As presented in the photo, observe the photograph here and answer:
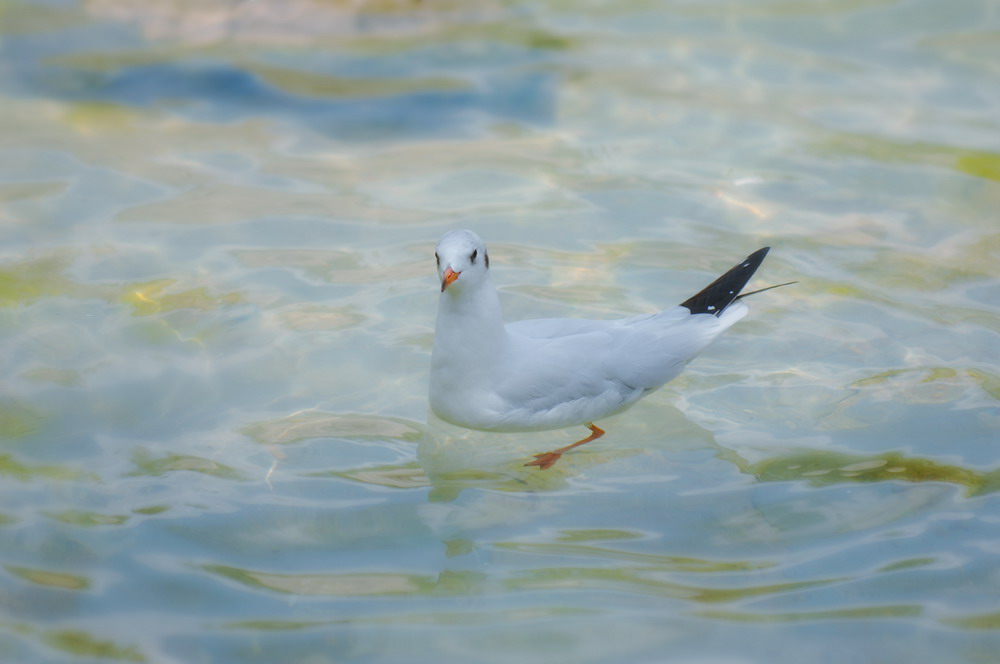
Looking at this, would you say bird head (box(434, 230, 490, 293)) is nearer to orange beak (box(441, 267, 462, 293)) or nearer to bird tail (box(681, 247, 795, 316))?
orange beak (box(441, 267, 462, 293))

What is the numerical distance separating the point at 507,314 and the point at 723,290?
1.16m

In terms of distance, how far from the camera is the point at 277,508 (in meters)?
3.95

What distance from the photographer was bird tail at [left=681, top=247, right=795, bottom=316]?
14.7 feet

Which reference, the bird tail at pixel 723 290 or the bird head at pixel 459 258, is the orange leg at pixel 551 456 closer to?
the bird tail at pixel 723 290

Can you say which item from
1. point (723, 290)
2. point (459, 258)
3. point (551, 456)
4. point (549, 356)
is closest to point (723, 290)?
point (723, 290)

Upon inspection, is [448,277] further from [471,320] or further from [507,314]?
[507,314]

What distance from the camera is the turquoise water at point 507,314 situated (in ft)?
11.5

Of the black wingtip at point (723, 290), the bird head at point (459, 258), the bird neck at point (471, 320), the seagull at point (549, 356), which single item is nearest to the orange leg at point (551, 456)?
the seagull at point (549, 356)

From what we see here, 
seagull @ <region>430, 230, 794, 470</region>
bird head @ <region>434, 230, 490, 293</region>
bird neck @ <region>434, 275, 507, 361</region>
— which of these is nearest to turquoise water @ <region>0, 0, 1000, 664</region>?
seagull @ <region>430, 230, 794, 470</region>

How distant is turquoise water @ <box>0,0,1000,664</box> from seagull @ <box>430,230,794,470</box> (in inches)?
9.5

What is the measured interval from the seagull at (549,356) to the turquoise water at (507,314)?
24 centimetres

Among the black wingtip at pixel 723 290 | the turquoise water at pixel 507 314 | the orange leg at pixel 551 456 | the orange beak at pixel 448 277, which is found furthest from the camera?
the black wingtip at pixel 723 290

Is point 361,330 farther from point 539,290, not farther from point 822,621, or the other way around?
point 822,621

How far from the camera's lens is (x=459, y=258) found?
3.81 m
